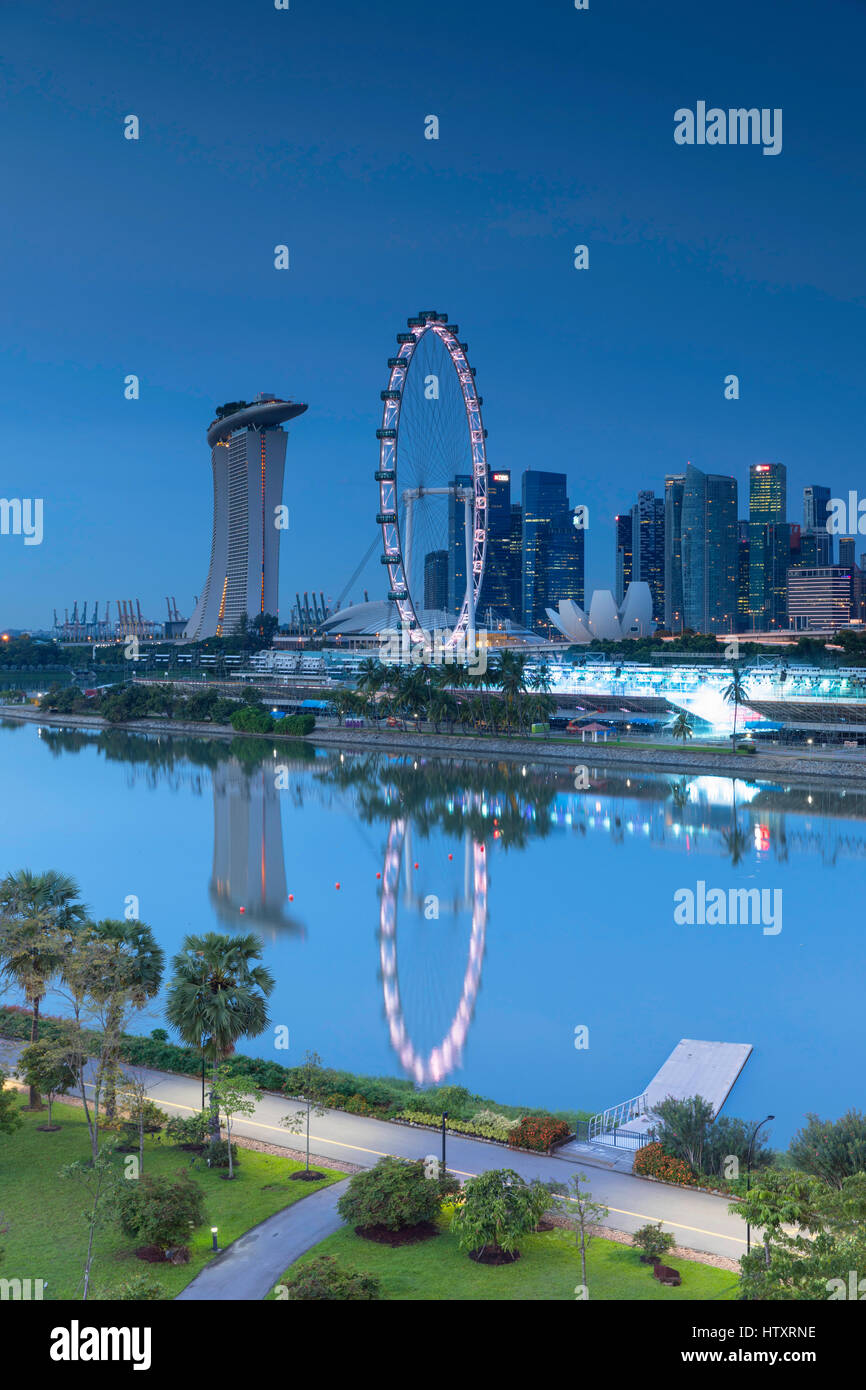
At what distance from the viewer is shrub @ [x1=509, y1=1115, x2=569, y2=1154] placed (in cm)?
1155

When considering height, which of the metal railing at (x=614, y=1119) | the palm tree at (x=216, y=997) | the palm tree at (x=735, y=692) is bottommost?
the metal railing at (x=614, y=1119)

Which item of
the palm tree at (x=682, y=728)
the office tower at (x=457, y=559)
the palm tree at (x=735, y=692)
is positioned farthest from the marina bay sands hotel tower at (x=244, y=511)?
the palm tree at (x=682, y=728)

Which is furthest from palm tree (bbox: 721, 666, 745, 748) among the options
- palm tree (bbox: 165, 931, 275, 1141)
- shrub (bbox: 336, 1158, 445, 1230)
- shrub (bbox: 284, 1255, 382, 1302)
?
shrub (bbox: 284, 1255, 382, 1302)

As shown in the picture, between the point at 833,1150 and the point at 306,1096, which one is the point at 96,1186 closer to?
the point at 306,1096

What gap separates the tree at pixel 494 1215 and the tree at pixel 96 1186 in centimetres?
294

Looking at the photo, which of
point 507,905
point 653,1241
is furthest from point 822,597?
point 653,1241

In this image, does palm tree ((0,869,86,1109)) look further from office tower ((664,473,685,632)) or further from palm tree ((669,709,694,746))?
office tower ((664,473,685,632))

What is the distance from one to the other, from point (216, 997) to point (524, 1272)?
14.7 feet

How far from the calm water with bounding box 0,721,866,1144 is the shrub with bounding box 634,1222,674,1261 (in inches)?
171

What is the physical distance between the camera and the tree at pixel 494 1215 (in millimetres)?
9203

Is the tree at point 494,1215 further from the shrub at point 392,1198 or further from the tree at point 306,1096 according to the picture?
the tree at point 306,1096

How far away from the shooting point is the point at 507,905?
24156 mm
